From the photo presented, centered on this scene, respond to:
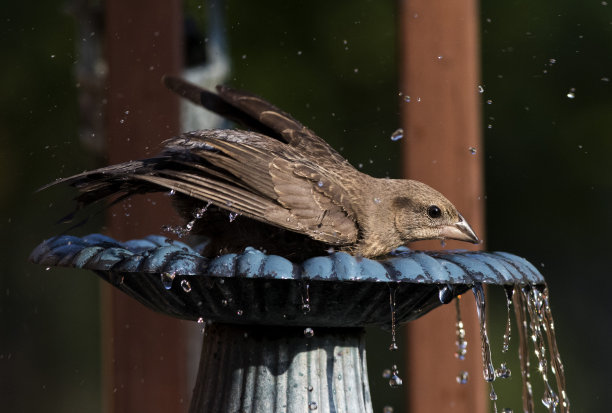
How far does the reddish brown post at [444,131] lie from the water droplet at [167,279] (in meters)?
1.82

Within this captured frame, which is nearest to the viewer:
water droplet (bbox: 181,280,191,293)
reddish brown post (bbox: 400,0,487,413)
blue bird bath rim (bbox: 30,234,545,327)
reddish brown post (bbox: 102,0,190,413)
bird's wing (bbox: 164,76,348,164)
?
blue bird bath rim (bbox: 30,234,545,327)

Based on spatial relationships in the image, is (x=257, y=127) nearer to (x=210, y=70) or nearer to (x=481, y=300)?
(x=481, y=300)

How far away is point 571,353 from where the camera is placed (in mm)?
6934

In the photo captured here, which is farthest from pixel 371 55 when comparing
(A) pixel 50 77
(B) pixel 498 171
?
(A) pixel 50 77

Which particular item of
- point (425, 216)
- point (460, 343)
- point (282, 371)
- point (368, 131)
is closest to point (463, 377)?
point (460, 343)

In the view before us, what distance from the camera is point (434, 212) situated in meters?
2.82

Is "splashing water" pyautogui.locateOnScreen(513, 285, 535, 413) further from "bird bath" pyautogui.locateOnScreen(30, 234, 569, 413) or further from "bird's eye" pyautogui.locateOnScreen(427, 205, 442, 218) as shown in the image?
"bird's eye" pyautogui.locateOnScreen(427, 205, 442, 218)

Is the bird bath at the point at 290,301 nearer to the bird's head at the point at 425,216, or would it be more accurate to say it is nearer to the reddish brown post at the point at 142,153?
the bird's head at the point at 425,216

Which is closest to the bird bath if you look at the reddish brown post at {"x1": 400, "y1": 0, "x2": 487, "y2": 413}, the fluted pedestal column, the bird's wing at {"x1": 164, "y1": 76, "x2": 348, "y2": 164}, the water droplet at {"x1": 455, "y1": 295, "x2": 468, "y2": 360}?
the fluted pedestal column

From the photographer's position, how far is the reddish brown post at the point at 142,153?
163 inches

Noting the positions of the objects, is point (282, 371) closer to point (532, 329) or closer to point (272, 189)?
point (272, 189)

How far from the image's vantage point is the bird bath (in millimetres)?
2195

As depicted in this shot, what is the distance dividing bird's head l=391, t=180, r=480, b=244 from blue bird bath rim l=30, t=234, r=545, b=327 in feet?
0.92

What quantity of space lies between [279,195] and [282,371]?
1.79 ft
